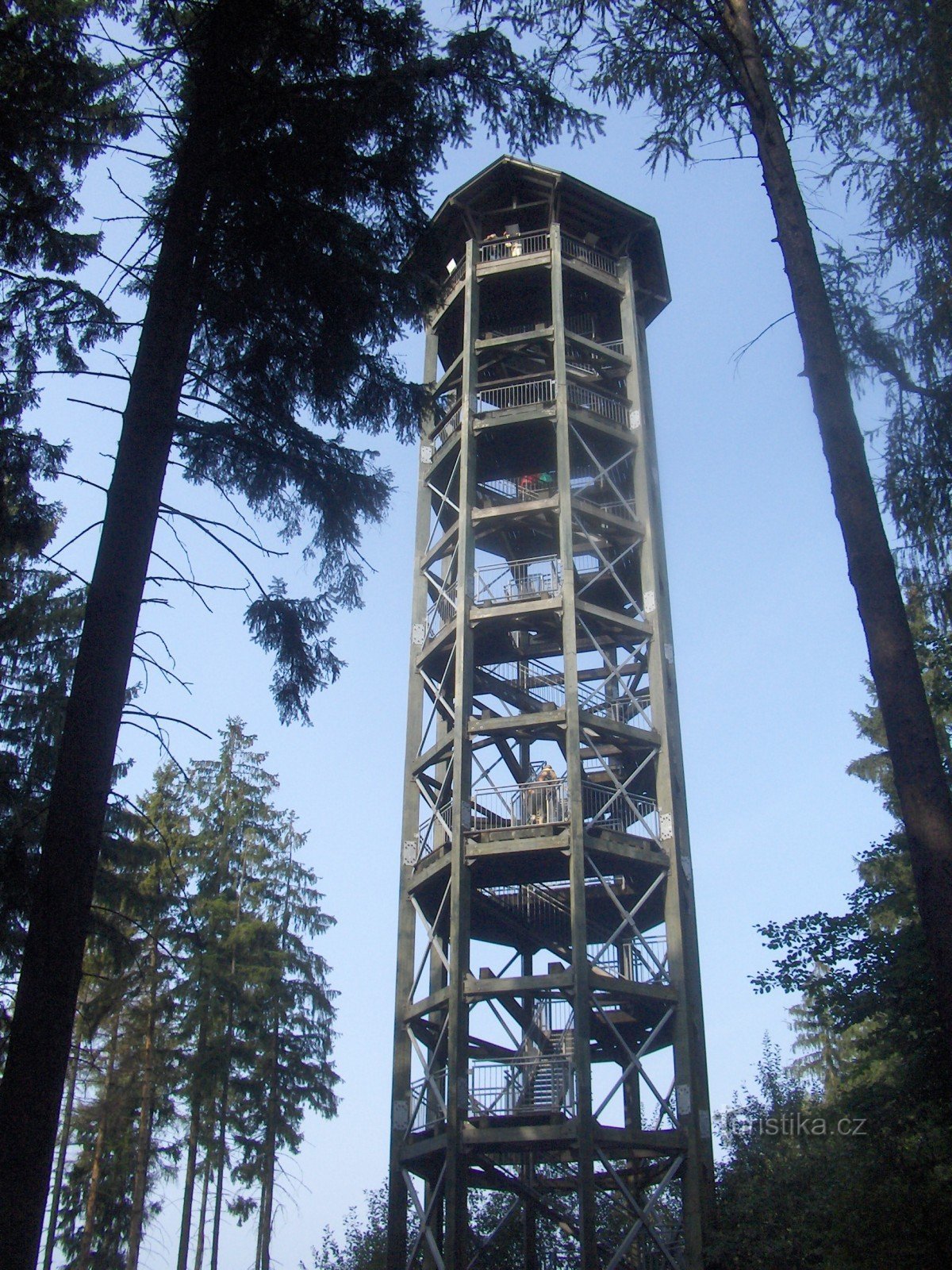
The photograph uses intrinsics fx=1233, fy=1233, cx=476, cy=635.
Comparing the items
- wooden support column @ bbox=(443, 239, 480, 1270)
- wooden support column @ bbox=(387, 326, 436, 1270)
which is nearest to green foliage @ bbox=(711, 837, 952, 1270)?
wooden support column @ bbox=(443, 239, 480, 1270)

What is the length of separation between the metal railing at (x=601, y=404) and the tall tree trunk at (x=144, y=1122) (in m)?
14.1

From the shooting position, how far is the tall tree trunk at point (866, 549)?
6289 millimetres

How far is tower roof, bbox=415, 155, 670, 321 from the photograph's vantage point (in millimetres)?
28250

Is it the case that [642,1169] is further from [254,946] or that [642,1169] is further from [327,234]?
[327,234]

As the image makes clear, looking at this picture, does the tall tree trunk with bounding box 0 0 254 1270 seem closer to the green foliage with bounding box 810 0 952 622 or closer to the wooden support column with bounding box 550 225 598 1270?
the green foliage with bounding box 810 0 952 622

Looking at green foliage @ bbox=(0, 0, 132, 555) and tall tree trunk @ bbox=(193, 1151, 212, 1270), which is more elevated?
green foliage @ bbox=(0, 0, 132, 555)

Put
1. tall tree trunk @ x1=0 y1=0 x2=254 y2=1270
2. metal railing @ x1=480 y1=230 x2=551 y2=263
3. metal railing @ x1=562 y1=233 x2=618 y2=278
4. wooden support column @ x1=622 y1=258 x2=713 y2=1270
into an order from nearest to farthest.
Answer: tall tree trunk @ x1=0 y1=0 x2=254 y2=1270
wooden support column @ x1=622 y1=258 x2=713 y2=1270
metal railing @ x1=480 y1=230 x2=551 y2=263
metal railing @ x1=562 y1=233 x2=618 y2=278

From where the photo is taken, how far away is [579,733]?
71.9ft

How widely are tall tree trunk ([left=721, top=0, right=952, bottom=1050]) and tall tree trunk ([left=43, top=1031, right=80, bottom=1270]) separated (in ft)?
74.4

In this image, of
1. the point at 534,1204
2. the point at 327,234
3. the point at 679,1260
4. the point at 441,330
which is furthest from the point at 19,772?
the point at 441,330

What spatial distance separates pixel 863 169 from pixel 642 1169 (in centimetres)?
1635

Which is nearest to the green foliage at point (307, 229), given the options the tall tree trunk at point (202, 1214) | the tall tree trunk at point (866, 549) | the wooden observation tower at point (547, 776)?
the tall tree trunk at point (866, 549)

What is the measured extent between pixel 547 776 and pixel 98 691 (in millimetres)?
15268

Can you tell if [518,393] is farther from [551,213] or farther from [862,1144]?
[862,1144]
